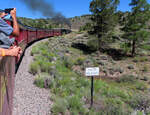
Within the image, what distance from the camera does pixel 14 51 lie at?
6.68ft

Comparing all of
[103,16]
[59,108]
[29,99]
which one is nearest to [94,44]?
[103,16]

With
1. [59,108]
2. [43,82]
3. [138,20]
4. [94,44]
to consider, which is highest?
[138,20]

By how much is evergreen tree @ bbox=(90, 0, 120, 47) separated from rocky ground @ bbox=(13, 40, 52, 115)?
18.1m

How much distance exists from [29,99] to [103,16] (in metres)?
19.8

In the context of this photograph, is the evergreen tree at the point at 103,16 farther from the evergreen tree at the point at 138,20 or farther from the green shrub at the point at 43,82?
the green shrub at the point at 43,82

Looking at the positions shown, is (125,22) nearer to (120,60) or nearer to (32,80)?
(120,60)

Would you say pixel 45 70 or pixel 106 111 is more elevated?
pixel 45 70

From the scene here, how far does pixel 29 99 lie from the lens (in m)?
4.91

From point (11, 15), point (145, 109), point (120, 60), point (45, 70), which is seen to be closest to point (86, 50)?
point (120, 60)

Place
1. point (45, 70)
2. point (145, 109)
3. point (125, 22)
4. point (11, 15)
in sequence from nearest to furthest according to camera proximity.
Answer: point (11, 15) → point (145, 109) → point (45, 70) → point (125, 22)

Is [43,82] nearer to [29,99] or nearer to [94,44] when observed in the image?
[29,99]

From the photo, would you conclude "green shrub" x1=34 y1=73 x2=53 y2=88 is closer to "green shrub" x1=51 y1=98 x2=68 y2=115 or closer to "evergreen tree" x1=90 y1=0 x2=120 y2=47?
"green shrub" x1=51 y1=98 x2=68 y2=115

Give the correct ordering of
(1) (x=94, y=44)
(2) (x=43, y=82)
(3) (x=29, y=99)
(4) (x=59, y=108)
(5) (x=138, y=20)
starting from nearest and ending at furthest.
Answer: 1. (4) (x=59, y=108)
2. (3) (x=29, y=99)
3. (2) (x=43, y=82)
4. (5) (x=138, y=20)
5. (1) (x=94, y=44)

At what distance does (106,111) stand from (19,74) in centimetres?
395
